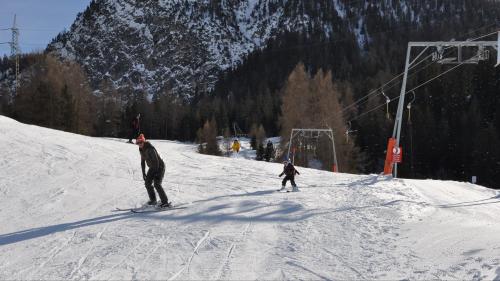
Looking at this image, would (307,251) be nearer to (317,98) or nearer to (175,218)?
(175,218)

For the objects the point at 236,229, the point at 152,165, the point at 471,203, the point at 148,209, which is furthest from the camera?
the point at 471,203

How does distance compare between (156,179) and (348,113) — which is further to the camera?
(348,113)

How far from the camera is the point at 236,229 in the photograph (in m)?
9.96

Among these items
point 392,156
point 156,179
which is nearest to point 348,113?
point 392,156

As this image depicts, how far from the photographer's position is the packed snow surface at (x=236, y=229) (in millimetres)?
7668

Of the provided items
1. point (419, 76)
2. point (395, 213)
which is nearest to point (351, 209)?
point (395, 213)

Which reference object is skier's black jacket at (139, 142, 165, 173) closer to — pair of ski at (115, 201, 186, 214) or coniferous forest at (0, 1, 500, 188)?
pair of ski at (115, 201, 186, 214)

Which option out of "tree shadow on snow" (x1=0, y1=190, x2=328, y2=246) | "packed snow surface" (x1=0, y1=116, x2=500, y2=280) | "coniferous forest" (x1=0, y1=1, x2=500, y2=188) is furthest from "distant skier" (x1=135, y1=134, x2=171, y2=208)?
"coniferous forest" (x1=0, y1=1, x2=500, y2=188)

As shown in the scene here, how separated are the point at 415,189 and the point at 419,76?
7322 centimetres

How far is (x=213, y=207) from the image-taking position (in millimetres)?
12062

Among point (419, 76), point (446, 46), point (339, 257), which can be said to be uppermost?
point (419, 76)

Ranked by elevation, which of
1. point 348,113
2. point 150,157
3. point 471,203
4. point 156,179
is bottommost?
point 471,203

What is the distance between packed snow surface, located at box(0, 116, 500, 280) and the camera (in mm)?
7668

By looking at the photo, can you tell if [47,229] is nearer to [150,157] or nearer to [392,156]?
[150,157]
